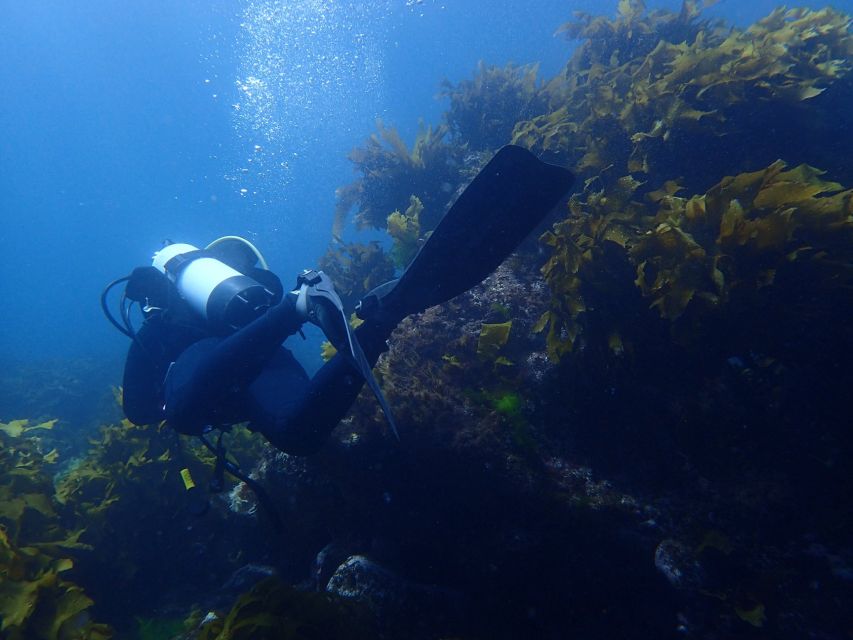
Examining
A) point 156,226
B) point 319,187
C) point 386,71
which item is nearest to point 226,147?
point 319,187

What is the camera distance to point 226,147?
285 ft

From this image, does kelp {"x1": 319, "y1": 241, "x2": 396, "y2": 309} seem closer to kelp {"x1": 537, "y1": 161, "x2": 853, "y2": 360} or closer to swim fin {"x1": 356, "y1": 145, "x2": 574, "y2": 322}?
kelp {"x1": 537, "y1": 161, "x2": 853, "y2": 360}

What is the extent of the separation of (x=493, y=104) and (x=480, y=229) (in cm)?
811

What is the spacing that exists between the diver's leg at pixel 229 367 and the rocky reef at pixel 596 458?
3.63 feet

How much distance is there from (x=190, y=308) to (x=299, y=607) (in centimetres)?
307

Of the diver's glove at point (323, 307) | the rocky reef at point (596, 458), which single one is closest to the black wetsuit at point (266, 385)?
the diver's glove at point (323, 307)

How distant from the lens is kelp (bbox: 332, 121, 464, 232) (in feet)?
31.9

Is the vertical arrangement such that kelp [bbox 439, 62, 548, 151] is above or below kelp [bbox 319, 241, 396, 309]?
above

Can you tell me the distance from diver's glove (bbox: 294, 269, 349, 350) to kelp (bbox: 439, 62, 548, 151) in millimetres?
7405

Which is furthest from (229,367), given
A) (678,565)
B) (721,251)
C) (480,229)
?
(721,251)

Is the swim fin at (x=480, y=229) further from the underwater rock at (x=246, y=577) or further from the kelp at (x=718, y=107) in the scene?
the underwater rock at (x=246, y=577)

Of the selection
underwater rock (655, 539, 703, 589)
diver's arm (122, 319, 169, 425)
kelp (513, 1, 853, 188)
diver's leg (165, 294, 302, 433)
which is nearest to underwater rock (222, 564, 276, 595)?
diver's arm (122, 319, 169, 425)

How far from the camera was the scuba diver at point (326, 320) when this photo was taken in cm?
328

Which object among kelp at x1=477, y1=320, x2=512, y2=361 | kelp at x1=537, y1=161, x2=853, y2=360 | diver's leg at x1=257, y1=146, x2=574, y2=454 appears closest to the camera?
diver's leg at x1=257, y1=146, x2=574, y2=454
